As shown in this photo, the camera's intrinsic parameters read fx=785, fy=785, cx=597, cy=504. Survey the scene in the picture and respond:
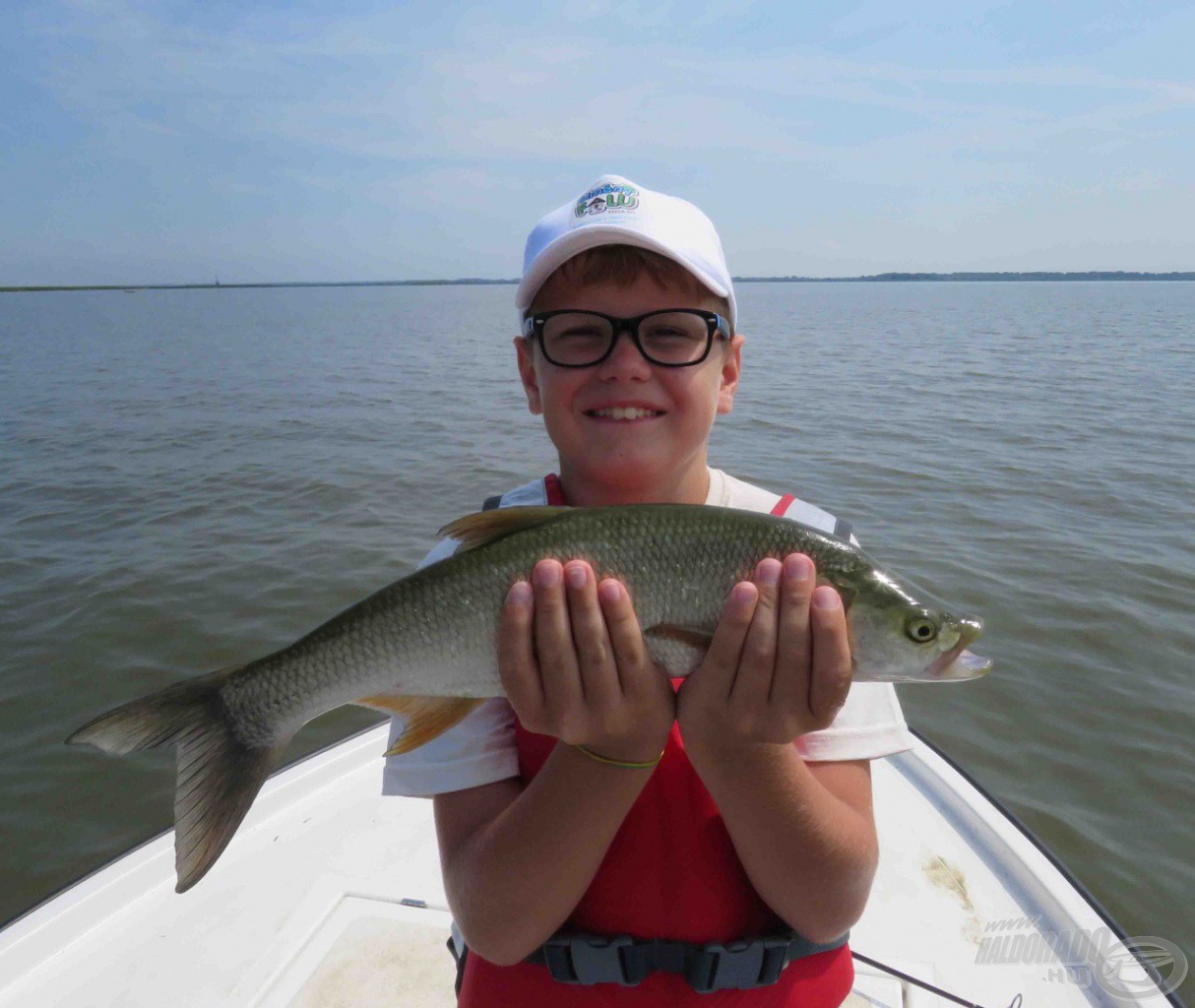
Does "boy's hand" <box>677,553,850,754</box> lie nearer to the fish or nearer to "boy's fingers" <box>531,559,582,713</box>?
the fish

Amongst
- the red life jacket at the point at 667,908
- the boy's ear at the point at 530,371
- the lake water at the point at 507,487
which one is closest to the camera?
the red life jacket at the point at 667,908

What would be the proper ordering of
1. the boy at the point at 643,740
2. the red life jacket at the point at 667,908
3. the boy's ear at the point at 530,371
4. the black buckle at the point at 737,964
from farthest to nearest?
1. the boy's ear at the point at 530,371
2. the red life jacket at the point at 667,908
3. the black buckle at the point at 737,964
4. the boy at the point at 643,740

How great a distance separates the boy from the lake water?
4081 millimetres

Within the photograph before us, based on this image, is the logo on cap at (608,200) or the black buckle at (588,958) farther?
the logo on cap at (608,200)

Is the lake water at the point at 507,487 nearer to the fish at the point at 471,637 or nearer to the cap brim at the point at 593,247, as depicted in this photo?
the fish at the point at 471,637

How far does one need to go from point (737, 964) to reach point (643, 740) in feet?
2.46

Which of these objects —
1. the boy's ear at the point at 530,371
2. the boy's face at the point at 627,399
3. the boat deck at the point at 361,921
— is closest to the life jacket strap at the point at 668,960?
the boat deck at the point at 361,921

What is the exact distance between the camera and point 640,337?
2.58m

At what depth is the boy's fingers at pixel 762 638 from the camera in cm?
196

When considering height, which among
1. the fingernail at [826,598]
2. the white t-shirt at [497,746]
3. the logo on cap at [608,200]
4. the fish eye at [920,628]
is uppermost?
the logo on cap at [608,200]

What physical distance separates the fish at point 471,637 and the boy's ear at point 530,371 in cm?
80

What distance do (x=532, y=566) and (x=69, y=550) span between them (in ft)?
34.0

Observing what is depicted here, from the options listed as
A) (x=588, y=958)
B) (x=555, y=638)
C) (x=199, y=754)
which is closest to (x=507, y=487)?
(x=199, y=754)

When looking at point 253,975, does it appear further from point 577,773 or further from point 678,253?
point 678,253
